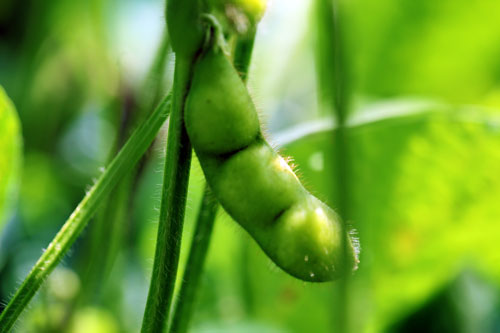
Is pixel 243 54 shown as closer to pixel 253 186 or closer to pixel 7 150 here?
pixel 253 186

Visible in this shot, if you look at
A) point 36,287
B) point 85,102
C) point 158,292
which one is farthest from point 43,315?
point 85,102

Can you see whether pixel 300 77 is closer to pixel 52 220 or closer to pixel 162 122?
pixel 52 220

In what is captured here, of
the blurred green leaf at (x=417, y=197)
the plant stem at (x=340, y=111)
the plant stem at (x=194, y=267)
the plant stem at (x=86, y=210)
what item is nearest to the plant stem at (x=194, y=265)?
the plant stem at (x=194, y=267)

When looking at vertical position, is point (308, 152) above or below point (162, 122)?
above

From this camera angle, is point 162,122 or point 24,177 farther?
point 24,177

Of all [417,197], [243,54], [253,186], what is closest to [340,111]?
[253,186]

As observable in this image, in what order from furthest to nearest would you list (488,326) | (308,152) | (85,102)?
(85,102), (488,326), (308,152)
